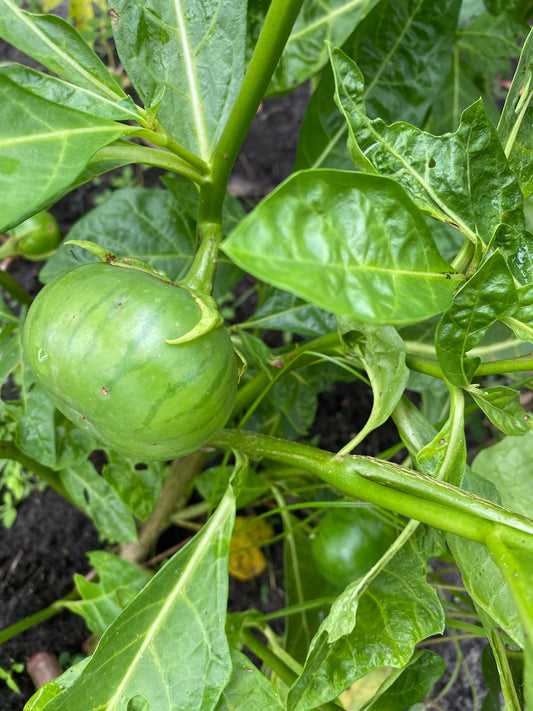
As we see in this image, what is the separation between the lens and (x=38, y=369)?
570 mm

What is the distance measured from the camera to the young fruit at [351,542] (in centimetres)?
89

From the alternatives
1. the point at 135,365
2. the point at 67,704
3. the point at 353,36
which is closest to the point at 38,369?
the point at 135,365

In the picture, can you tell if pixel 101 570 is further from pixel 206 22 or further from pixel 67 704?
pixel 206 22

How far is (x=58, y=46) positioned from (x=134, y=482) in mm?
586

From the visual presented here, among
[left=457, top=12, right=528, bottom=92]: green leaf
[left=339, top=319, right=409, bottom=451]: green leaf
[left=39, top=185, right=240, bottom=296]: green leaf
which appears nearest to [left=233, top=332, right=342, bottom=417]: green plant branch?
[left=339, top=319, right=409, bottom=451]: green leaf

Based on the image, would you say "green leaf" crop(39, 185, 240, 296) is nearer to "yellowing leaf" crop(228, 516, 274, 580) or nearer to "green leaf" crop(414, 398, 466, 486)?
"green leaf" crop(414, 398, 466, 486)

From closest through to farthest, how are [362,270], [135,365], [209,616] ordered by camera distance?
[362,270] < [135,365] < [209,616]

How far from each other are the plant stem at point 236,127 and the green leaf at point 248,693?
0.44m

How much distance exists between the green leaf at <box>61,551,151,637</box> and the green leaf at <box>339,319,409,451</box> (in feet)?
1.60

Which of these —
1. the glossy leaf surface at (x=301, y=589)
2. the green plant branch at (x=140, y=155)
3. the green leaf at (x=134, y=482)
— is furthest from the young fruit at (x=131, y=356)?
the glossy leaf surface at (x=301, y=589)

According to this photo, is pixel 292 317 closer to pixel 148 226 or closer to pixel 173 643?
pixel 148 226

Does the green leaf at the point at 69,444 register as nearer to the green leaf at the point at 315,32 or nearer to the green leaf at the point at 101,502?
the green leaf at the point at 101,502

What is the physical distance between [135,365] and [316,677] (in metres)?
0.38

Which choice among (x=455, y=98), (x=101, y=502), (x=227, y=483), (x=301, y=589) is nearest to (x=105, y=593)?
(x=101, y=502)
